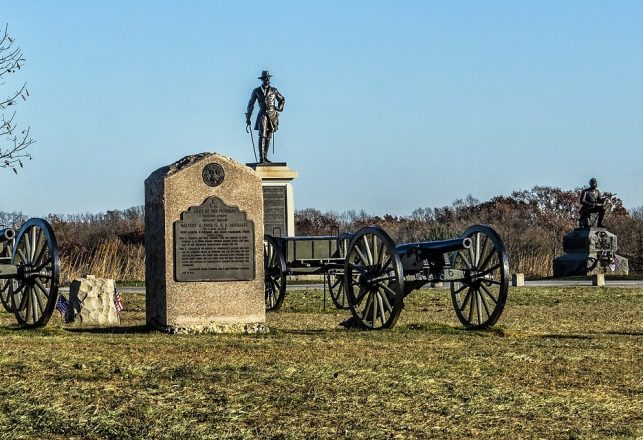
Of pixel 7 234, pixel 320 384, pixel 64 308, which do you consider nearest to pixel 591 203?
pixel 64 308

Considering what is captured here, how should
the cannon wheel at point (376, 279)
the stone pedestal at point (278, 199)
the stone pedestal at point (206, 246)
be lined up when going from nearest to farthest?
1. the stone pedestal at point (206, 246)
2. the cannon wheel at point (376, 279)
3. the stone pedestal at point (278, 199)

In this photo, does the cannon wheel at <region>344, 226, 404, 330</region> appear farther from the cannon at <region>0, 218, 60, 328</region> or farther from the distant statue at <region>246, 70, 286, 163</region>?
the distant statue at <region>246, 70, 286, 163</region>

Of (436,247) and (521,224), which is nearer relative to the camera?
(436,247)

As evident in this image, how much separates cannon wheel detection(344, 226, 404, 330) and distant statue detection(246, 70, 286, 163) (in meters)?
16.5

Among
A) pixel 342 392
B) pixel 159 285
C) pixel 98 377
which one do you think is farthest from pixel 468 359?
pixel 159 285

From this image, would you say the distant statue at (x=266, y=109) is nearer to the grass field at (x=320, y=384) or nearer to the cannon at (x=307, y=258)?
the cannon at (x=307, y=258)

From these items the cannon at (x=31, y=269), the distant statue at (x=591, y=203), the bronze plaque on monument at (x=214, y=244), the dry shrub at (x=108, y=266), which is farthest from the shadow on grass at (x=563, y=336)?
the distant statue at (x=591, y=203)

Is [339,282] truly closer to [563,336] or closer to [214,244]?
[563,336]

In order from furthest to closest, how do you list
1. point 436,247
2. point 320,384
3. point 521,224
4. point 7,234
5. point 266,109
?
point 521,224
point 266,109
point 7,234
point 436,247
point 320,384

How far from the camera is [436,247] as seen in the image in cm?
1487

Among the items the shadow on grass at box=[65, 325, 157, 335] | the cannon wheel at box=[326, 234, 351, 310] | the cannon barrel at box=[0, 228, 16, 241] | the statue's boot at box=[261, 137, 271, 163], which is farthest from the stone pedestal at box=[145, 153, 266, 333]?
the statue's boot at box=[261, 137, 271, 163]

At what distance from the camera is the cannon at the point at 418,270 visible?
14.5 meters

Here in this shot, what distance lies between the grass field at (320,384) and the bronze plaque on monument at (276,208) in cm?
1612

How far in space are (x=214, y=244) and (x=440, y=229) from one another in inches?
862
